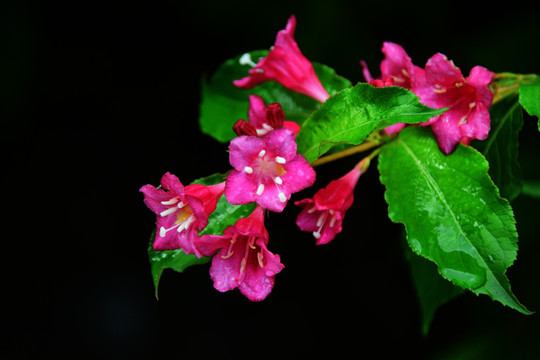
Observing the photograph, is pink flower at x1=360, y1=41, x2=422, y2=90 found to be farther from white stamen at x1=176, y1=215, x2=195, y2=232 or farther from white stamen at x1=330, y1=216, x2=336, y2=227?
white stamen at x1=176, y1=215, x2=195, y2=232

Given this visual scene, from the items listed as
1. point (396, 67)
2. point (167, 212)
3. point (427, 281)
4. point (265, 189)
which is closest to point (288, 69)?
point (396, 67)

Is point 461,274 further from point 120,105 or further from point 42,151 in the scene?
point 42,151

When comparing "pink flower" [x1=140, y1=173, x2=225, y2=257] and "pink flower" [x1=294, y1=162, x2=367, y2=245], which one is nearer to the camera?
"pink flower" [x1=140, y1=173, x2=225, y2=257]

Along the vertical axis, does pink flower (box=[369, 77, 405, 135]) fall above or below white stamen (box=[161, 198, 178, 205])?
above

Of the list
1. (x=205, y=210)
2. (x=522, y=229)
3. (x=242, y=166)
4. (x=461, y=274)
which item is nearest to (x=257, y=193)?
(x=242, y=166)

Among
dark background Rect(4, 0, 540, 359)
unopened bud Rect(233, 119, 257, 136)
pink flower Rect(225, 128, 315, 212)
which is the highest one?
unopened bud Rect(233, 119, 257, 136)

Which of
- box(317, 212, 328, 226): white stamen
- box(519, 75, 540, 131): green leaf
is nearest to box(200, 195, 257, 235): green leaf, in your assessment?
box(317, 212, 328, 226): white stamen
